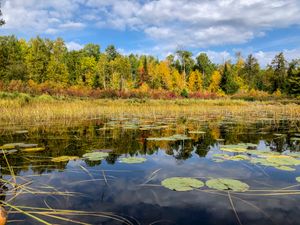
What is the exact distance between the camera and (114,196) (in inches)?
113

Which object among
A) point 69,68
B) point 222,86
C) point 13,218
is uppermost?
point 69,68

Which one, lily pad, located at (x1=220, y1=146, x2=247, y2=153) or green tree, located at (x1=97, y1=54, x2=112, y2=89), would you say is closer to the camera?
lily pad, located at (x1=220, y1=146, x2=247, y2=153)

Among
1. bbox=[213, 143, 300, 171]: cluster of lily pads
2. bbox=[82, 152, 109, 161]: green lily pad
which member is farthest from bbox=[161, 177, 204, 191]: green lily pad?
bbox=[82, 152, 109, 161]: green lily pad

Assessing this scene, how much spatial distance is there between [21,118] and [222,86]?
40.4 meters

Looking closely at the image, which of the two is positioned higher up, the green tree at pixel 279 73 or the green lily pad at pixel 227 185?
the green tree at pixel 279 73

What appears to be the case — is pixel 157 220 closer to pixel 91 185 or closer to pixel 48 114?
pixel 91 185

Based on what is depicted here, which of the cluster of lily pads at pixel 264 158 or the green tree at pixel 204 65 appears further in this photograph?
the green tree at pixel 204 65

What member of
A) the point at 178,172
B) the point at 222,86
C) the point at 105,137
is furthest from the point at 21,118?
the point at 222,86

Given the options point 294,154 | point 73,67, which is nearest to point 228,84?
point 73,67

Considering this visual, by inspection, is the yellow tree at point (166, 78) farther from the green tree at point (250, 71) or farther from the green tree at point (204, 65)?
the green tree at point (250, 71)

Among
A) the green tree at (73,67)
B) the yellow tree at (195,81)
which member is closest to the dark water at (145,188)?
the yellow tree at (195,81)

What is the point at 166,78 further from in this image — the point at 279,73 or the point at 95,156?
the point at 95,156

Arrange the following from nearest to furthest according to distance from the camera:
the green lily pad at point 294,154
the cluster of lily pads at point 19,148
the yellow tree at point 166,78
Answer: the green lily pad at point 294,154, the cluster of lily pads at point 19,148, the yellow tree at point 166,78

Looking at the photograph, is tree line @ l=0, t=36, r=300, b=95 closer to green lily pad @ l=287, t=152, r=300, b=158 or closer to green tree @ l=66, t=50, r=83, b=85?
green tree @ l=66, t=50, r=83, b=85
